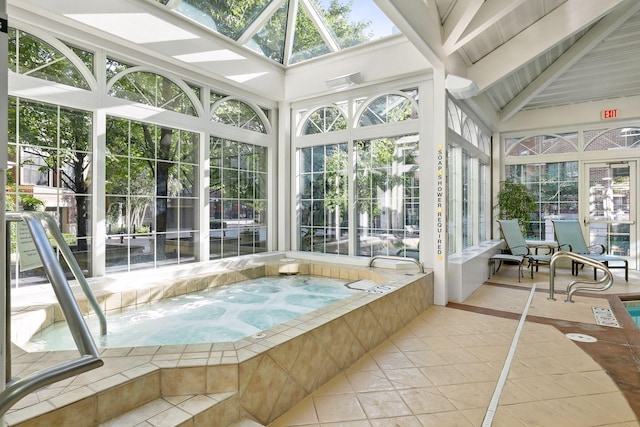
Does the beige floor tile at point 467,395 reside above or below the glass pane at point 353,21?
below

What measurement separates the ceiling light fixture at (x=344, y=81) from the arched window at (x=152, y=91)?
82.3 inches

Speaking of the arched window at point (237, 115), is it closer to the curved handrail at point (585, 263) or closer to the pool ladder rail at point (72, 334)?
the pool ladder rail at point (72, 334)

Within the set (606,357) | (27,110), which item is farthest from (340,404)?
(27,110)

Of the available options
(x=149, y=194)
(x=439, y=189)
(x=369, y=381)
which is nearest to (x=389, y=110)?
(x=439, y=189)

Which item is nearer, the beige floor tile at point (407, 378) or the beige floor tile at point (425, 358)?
the beige floor tile at point (407, 378)

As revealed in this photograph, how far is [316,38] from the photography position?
5602 mm

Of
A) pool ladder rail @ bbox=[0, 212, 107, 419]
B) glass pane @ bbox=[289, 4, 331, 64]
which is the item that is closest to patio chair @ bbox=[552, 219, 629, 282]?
glass pane @ bbox=[289, 4, 331, 64]

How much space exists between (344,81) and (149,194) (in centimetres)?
319

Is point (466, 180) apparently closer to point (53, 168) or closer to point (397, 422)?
point (397, 422)

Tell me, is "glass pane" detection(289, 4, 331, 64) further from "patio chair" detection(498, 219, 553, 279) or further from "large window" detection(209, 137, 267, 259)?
"patio chair" detection(498, 219, 553, 279)

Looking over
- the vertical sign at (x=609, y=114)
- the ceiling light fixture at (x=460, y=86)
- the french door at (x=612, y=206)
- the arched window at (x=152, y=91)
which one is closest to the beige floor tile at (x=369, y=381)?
the ceiling light fixture at (x=460, y=86)

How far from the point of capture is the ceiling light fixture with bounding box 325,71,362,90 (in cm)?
523

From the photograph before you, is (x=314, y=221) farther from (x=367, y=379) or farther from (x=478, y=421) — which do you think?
(x=478, y=421)

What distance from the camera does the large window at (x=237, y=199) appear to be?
534 centimetres
